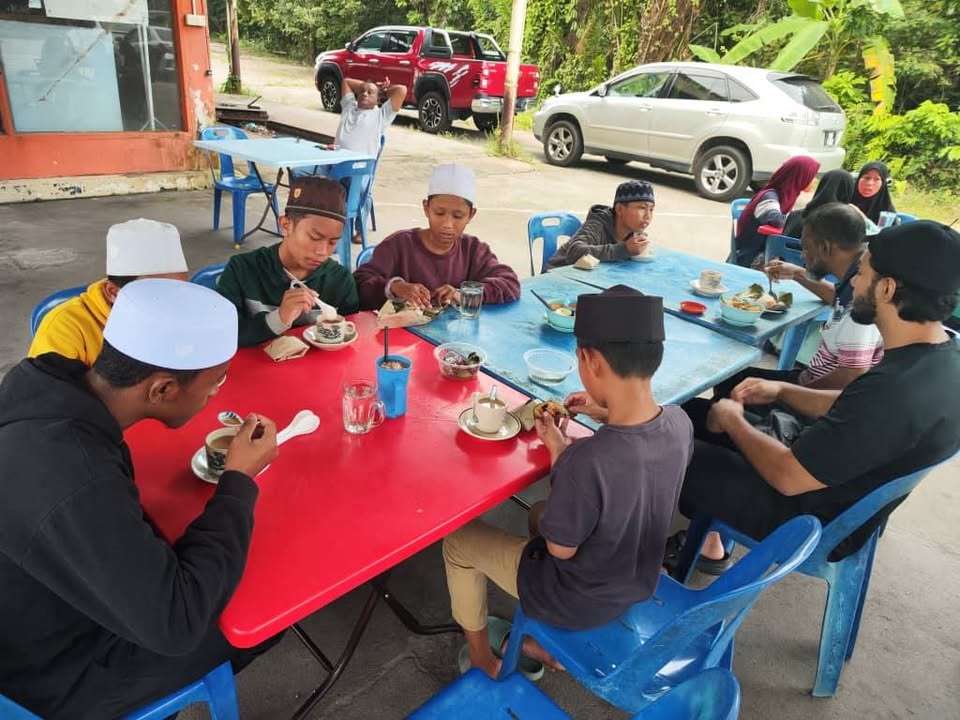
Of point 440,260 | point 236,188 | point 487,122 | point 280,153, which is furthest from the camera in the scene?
point 487,122

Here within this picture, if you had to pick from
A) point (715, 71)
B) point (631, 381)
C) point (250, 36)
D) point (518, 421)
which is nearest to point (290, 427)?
point (518, 421)

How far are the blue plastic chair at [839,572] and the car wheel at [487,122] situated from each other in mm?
11898

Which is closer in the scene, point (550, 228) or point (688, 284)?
point (688, 284)

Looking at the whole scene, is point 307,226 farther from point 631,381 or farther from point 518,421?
point 631,381

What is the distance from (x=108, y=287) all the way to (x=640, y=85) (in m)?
9.86

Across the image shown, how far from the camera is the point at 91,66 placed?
6.60 m

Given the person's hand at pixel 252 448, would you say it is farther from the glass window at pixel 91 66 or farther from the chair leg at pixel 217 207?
the glass window at pixel 91 66

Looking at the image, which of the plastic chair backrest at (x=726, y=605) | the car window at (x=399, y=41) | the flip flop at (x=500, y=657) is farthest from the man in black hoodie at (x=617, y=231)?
the car window at (x=399, y=41)

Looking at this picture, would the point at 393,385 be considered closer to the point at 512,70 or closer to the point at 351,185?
the point at 351,185

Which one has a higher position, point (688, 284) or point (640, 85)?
point (640, 85)

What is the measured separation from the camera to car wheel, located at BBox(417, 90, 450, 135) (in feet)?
39.4

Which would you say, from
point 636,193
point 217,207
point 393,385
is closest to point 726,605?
point 393,385

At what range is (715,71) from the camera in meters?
9.19

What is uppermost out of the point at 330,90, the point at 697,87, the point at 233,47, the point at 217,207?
the point at 233,47
